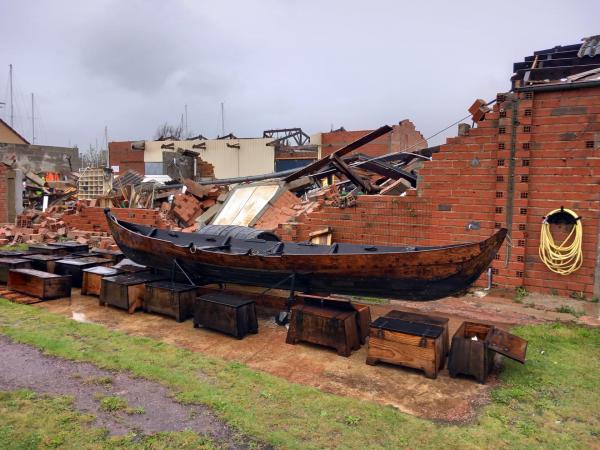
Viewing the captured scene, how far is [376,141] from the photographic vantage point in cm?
2905

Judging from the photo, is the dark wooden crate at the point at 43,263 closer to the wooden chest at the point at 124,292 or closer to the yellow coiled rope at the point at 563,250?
the wooden chest at the point at 124,292

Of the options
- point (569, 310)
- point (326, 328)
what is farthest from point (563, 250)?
point (326, 328)

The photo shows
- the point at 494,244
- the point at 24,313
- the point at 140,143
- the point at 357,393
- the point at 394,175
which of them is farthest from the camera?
the point at 140,143

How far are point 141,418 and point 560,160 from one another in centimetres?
706

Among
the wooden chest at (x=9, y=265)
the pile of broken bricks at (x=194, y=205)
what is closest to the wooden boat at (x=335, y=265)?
the wooden chest at (x=9, y=265)

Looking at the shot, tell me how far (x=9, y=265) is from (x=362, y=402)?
7.54 meters

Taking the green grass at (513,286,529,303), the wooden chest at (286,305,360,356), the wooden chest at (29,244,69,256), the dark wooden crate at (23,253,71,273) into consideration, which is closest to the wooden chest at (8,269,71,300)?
the dark wooden crate at (23,253,71,273)

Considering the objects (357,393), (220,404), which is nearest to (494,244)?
(357,393)

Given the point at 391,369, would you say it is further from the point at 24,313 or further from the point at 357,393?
the point at 24,313

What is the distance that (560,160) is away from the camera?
713 centimetres

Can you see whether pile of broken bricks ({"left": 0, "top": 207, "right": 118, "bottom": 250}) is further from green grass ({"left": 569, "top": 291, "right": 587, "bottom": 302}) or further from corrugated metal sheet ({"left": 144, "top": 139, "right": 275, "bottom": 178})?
corrugated metal sheet ({"left": 144, "top": 139, "right": 275, "bottom": 178})

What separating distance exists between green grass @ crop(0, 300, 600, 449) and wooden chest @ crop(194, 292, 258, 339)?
0.71m

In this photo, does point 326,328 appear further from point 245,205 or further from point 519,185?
point 245,205

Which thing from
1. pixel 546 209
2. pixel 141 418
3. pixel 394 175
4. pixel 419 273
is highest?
pixel 394 175
